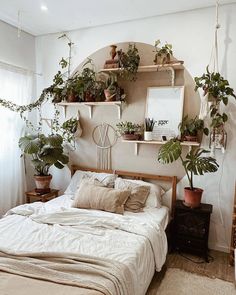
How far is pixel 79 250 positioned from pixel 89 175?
1.50 metres

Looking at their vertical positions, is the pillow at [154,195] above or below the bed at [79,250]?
above

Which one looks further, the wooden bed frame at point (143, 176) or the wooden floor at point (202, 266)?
the wooden bed frame at point (143, 176)

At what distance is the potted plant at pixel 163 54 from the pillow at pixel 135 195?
1.50 metres

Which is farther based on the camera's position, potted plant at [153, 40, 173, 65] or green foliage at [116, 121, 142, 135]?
green foliage at [116, 121, 142, 135]

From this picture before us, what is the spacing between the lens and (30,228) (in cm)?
221

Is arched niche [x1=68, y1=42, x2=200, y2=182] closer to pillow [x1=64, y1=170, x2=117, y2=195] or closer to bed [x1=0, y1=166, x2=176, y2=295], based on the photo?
pillow [x1=64, y1=170, x2=117, y2=195]

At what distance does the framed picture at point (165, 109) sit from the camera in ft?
9.54

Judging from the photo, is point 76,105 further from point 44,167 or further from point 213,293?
point 213,293

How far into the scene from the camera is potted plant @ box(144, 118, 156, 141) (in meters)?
2.96

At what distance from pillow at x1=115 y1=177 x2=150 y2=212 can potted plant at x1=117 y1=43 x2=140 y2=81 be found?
1.36 m

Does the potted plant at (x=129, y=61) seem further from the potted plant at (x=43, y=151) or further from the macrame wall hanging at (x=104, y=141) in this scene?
the potted plant at (x=43, y=151)

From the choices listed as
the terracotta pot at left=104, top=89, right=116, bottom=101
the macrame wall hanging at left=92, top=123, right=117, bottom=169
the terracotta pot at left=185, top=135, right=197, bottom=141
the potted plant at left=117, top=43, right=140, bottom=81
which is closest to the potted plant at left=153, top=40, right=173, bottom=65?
the potted plant at left=117, top=43, right=140, bottom=81

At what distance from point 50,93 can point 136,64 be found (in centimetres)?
140

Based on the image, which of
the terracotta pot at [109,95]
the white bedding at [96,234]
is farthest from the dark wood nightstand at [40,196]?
the terracotta pot at [109,95]
